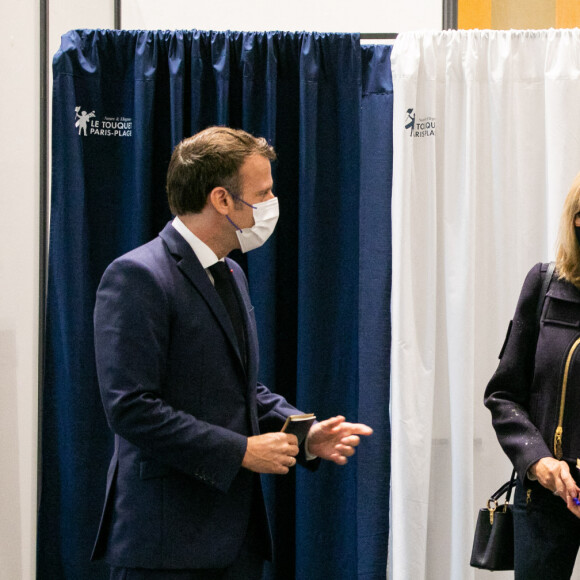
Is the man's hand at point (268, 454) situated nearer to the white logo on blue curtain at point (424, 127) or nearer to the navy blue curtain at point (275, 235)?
the navy blue curtain at point (275, 235)

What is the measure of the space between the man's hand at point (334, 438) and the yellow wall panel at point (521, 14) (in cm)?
205

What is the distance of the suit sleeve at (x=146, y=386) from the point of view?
1490 millimetres

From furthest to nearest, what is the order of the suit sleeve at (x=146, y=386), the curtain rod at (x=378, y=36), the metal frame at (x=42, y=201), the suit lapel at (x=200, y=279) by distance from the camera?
the curtain rod at (x=378, y=36) < the metal frame at (x=42, y=201) < the suit lapel at (x=200, y=279) < the suit sleeve at (x=146, y=386)

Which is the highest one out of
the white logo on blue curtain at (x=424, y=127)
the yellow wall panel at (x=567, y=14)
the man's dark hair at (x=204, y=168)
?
the yellow wall panel at (x=567, y=14)

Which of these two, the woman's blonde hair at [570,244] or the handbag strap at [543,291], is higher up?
the woman's blonde hair at [570,244]

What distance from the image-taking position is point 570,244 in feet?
6.06

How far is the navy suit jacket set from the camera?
1.50 m

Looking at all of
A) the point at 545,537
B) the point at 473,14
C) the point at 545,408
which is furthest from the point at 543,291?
the point at 473,14

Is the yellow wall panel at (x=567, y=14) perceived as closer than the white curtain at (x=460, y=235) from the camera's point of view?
→ No

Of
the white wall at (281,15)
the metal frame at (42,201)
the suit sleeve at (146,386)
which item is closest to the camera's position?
the suit sleeve at (146,386)

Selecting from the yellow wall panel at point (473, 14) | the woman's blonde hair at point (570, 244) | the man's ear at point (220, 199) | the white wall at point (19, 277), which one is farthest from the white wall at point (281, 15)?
the man's ear at point (220, 199)

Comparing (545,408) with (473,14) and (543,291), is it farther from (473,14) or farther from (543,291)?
(473,14)

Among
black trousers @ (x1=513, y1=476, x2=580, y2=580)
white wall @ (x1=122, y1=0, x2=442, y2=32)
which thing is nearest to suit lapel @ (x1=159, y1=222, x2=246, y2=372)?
black trousers @ (x1=513, y1=476, x2=580, y2=580)

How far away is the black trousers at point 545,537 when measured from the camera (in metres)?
1.76
